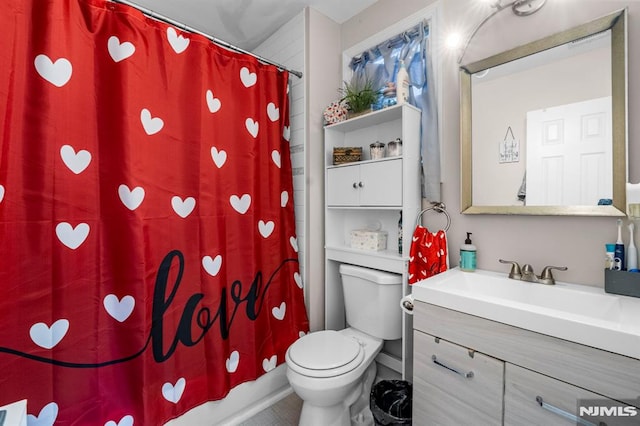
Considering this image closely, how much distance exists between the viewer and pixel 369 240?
5.83ft

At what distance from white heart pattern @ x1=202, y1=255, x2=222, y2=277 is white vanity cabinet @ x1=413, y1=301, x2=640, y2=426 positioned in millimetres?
1039

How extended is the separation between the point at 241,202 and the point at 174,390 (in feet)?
3.28

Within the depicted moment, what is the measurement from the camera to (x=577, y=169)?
45.9 inches

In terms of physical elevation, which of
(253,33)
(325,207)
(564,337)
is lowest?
(564,337)

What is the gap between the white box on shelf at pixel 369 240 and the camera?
176cm

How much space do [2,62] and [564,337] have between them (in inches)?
81.9

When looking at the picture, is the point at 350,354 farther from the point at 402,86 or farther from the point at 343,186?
the point at 402,86

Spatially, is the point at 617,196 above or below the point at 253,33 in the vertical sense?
below

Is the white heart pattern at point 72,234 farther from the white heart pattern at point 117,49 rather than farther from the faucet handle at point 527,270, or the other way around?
the faucet handle at point 527,270

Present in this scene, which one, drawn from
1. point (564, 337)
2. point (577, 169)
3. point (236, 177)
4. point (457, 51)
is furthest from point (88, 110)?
point (577, 169)

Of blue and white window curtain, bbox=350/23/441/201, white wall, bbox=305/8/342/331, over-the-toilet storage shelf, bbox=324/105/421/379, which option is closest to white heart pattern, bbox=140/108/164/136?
white wall, bbox=305/8/342/331

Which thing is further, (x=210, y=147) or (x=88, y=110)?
(x=210, y=147)

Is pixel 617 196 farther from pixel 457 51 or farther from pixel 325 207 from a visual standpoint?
pixel 325 207

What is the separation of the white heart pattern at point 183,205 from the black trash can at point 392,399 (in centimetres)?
132
